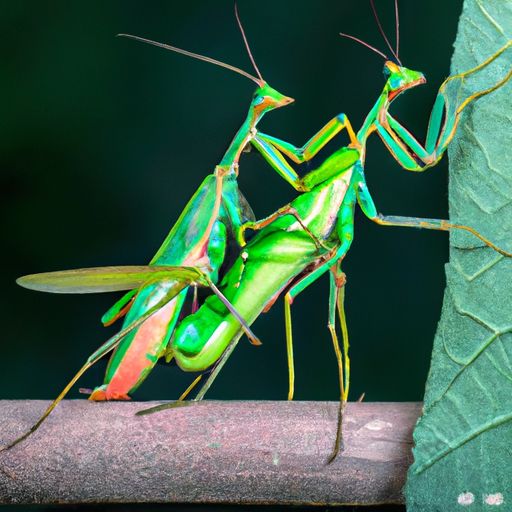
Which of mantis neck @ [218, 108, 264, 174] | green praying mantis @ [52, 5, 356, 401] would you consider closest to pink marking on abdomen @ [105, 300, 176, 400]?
green praying mantis @ [52, 5, 356, 401]

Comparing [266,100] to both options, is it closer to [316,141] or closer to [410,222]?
[316,141]

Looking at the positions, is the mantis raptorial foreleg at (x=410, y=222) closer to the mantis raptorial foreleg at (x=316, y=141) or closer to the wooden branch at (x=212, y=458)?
the mantis raptorial foreleg at (x=316, y=141)

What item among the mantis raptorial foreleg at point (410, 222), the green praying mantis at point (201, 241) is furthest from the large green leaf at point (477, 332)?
the green praying mantis at point (201, 241)

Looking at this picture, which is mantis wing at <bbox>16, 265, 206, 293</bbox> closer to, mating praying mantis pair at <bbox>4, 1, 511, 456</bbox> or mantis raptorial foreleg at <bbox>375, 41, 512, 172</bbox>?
mating praying mantis pair at <bbox>4, 1, 511, 456</bbox>

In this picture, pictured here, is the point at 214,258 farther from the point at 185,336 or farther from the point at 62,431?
the point at 62,431

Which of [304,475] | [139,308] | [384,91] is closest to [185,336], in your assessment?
[139,308]

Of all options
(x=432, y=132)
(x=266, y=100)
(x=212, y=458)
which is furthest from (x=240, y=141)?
(x=212, y=458)

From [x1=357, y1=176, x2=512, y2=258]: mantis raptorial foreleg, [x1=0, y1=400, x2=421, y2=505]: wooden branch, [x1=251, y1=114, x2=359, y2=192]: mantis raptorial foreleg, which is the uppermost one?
[x1=251, y1=114, x2=359, y2=192]: mantis raptorial foreleg
